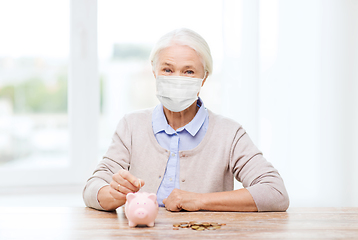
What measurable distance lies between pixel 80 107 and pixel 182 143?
1027mm

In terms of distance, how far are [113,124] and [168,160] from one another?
99 centimetres

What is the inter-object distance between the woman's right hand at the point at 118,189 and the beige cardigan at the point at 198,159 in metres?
0.15

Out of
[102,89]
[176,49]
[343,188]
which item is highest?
[176,49]

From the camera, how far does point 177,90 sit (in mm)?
1477

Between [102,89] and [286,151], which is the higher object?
[102,89]

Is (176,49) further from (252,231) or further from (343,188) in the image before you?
(343,188)

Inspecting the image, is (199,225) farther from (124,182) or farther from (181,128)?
(181,128)

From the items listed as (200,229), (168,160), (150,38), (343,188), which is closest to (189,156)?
(168,160)

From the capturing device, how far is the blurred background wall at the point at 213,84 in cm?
230

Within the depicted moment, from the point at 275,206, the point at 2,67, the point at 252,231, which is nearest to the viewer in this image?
the point at 252,231

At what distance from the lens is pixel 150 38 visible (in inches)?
95.0

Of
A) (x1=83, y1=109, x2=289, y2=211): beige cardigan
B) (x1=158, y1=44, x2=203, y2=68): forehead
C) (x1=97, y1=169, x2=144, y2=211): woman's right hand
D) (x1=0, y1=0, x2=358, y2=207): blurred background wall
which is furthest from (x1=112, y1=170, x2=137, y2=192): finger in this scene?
(x1=0, y1=0, x2=358, y2=207): blurred background wall

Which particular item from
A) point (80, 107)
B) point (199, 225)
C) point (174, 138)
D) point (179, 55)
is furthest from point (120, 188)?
point (80, 107)

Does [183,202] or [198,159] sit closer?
[183,202]
